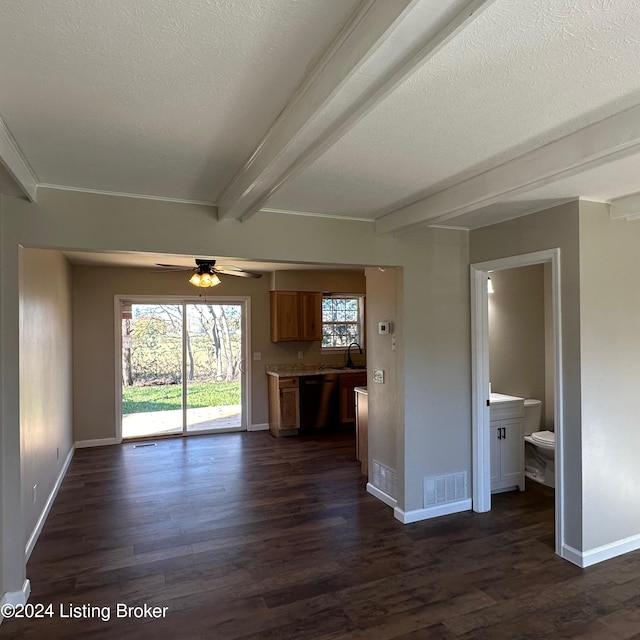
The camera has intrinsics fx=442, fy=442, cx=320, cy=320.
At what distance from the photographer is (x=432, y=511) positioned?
3686 millimetres

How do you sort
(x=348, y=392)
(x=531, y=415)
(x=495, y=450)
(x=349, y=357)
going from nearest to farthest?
(x=495, y=450) < (x=531, y=415) < (x=348, y=392) < (x=349, y=357)

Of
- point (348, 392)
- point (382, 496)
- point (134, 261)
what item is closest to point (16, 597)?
point (382, 496)

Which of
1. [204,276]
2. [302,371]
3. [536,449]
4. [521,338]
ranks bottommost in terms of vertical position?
[536,449]

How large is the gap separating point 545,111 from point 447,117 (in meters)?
0.39

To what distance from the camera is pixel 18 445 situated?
2547 millimetres

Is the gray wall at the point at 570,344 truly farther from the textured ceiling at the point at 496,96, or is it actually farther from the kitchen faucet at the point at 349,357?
the kitchen faucet at the point at 349,357

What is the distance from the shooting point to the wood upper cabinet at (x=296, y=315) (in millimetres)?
6758

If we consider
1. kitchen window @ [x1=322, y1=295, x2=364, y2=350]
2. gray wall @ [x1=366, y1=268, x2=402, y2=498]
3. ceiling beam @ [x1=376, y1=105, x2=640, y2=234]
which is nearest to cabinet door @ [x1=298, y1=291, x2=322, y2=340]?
kitchen window @ [x1=322, y1=295, x2=364, y2=350]

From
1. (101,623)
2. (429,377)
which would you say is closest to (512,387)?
(429,377)

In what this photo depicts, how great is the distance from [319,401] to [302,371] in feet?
1.82

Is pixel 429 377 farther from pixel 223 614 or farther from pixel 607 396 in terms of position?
pixel 223 614

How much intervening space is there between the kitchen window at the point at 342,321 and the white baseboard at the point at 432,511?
12.5ft

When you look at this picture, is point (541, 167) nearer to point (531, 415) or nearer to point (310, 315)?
point (531, 415)

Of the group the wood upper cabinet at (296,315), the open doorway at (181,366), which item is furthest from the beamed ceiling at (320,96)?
the wood upper cabinet at (296,315)
